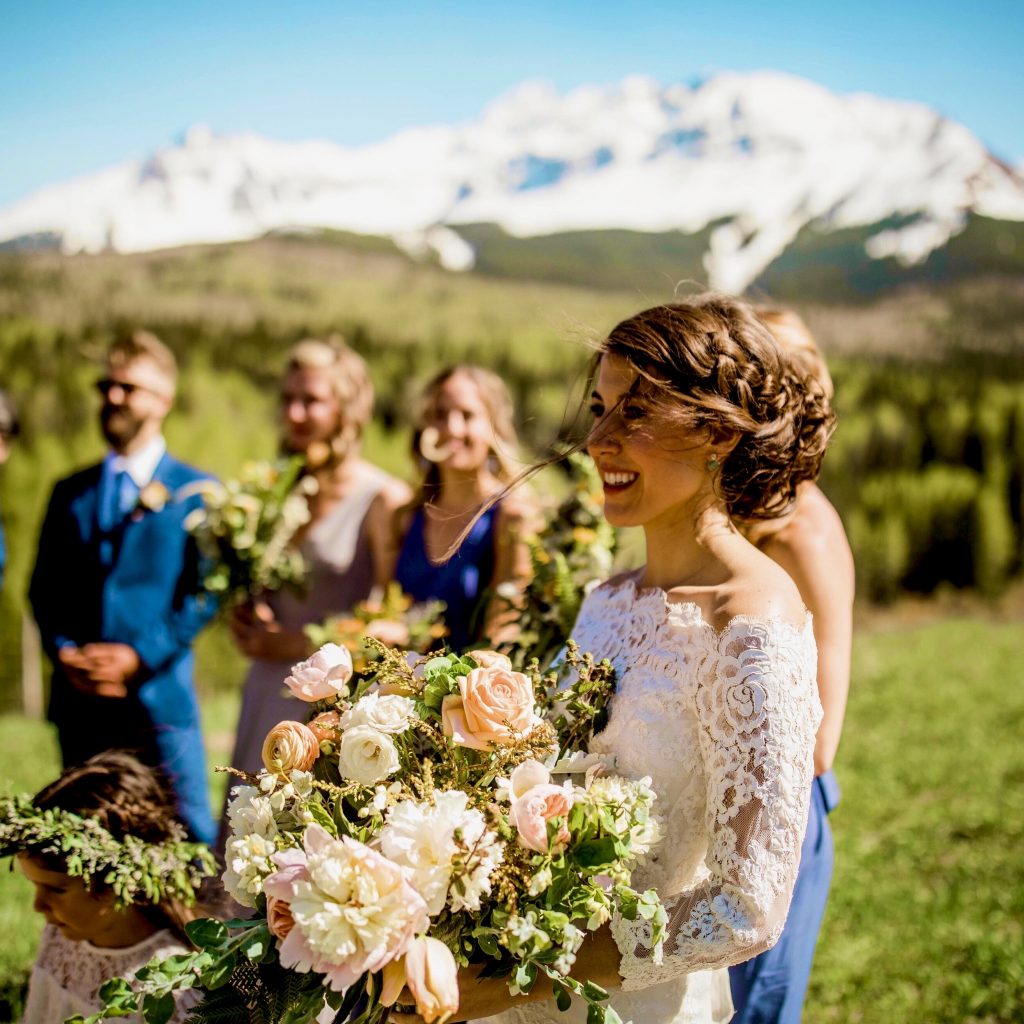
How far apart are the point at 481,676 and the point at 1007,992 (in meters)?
3.89

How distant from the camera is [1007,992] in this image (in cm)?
432

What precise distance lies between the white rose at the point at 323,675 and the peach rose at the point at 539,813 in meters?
0.42

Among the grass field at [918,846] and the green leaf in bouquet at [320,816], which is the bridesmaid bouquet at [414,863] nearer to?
the green leaf in bouquet at [320,816]

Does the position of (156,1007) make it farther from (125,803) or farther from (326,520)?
(326,520)

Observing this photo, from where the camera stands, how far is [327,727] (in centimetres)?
178

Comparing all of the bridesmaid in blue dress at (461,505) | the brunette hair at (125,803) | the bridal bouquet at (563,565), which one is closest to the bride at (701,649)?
the bridal bouquet at (563,565)

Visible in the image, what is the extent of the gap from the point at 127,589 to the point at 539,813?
3186 millimetres

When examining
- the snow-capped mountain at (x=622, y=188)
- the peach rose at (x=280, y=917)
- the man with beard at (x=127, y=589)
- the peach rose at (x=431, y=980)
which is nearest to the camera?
the peach rose at (x=431, y=980)

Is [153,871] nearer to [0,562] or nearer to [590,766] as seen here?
[590,766]

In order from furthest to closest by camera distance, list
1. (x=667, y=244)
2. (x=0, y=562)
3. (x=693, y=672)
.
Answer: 1. (x=667, y=244)
2. (x=0, y=562)
3. (x=693, y=672)

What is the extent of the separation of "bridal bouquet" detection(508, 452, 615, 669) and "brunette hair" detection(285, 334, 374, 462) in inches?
53.5

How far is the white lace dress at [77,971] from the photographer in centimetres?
249

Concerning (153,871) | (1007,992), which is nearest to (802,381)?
(153,871)

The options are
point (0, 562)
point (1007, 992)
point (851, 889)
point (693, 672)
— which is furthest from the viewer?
point (851, 889)
